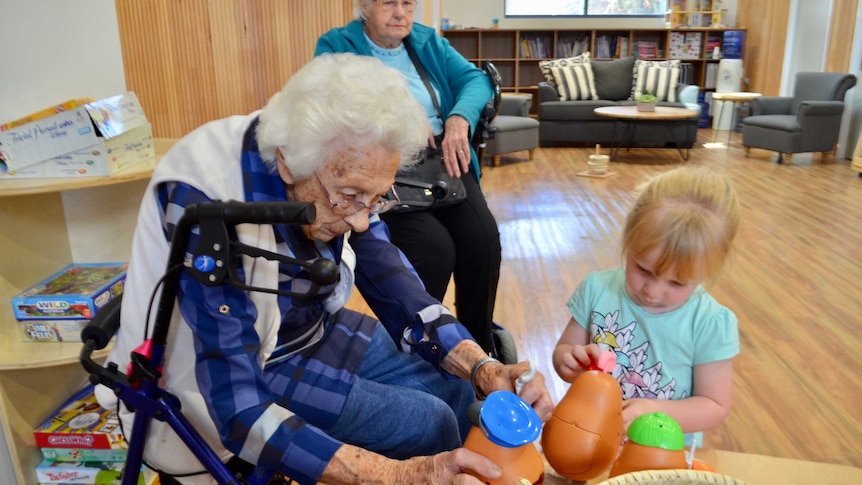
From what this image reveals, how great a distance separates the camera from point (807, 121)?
6785mm

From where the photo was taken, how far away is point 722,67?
30.4 ft

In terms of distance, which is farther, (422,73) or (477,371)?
(422,73)

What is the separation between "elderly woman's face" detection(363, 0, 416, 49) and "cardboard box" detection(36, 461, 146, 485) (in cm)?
147

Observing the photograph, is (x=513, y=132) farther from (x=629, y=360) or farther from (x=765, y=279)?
(x=629, y=360)

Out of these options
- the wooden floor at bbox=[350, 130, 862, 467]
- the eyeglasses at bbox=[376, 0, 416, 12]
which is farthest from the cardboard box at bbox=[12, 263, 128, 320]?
the wooden floor at bbox=[350, 130, 862, 467]

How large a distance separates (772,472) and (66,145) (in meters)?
1.72

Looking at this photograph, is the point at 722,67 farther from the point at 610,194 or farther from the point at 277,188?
the point at 277,188

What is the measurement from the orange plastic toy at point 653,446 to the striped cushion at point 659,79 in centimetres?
783

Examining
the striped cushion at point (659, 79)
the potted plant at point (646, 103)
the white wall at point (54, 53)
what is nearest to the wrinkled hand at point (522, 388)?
the white wall at point (54, 53)

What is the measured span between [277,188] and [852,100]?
7709 millimetres

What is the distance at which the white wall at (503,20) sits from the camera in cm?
977

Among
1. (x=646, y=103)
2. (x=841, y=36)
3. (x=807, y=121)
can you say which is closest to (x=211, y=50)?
(x=646, y=103)

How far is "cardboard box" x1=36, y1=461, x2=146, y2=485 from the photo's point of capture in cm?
189

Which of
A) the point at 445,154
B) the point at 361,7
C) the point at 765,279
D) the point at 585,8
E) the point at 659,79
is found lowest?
the point at 765,279
